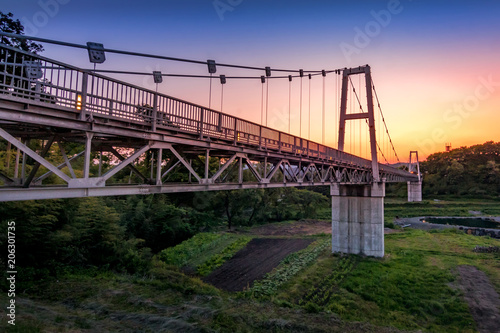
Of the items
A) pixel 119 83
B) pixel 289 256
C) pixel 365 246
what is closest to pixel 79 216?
pixel 119 83

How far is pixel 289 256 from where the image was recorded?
2583cm

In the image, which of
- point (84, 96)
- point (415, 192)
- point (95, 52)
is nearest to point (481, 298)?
point (84, 96)

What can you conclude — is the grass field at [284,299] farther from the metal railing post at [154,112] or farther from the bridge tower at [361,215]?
the metal railing post at [154,112]

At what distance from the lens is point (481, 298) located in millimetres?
16016

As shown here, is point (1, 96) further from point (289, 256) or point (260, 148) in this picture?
point (289, 256)

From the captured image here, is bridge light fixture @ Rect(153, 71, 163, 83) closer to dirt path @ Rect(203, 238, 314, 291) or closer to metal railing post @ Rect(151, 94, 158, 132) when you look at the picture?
metal railing post @ Rect(151, 94, 158, 132)

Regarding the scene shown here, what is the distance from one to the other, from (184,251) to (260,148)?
1949cm

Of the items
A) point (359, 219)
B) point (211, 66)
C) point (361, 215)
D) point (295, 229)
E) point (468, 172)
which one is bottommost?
point (295, 229)

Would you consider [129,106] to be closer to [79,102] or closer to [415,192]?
[79,102]

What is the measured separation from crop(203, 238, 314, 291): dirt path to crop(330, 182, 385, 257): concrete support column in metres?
5.16

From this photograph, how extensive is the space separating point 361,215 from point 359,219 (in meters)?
0.41

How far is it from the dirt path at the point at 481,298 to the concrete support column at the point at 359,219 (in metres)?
6.34

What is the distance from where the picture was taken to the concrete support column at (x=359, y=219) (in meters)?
25.2

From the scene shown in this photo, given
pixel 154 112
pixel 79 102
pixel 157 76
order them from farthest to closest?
pixel 157 76 → pixel 154 112 → pixel 79 102
